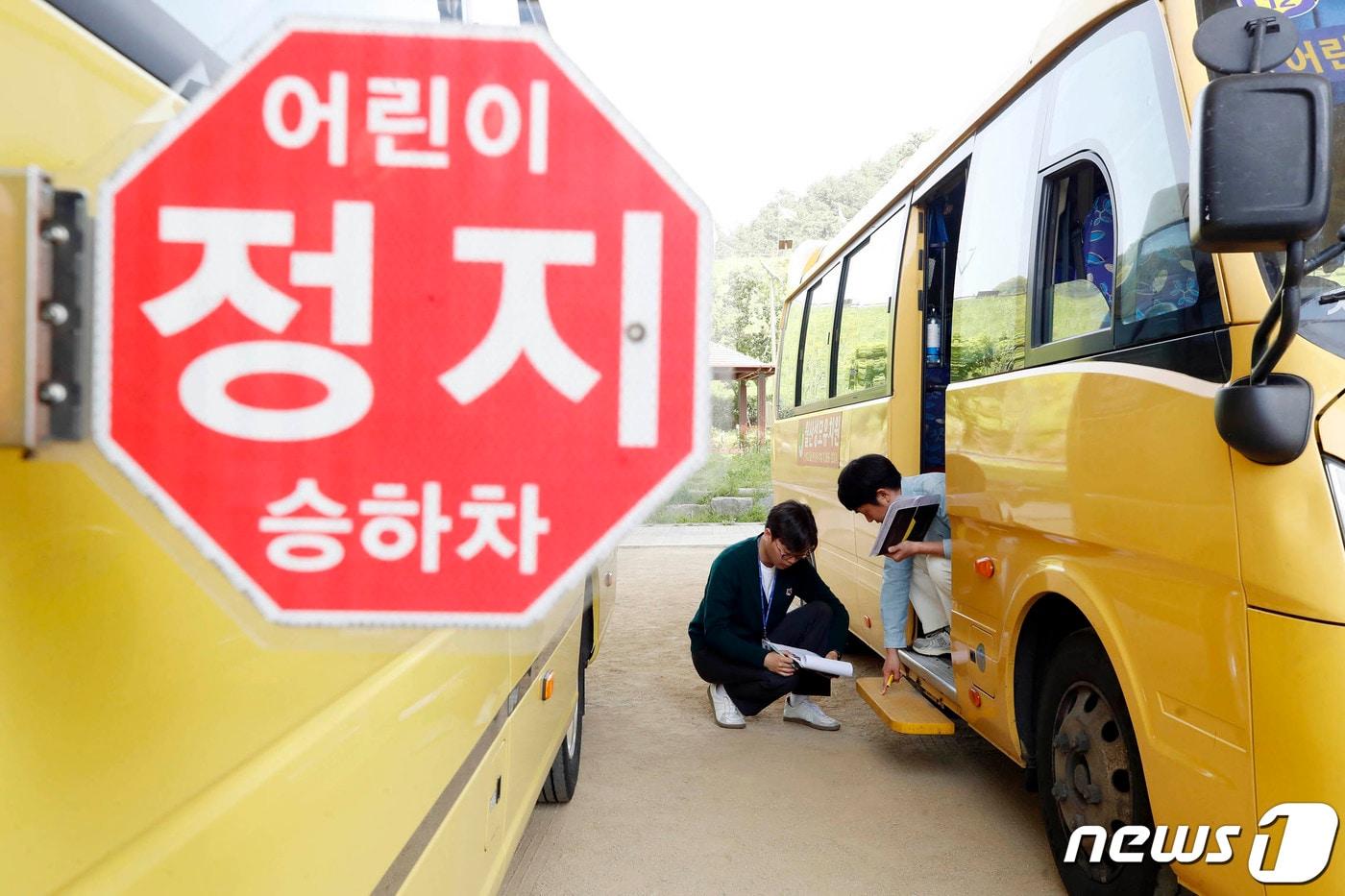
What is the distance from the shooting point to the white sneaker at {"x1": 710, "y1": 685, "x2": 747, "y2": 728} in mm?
4637

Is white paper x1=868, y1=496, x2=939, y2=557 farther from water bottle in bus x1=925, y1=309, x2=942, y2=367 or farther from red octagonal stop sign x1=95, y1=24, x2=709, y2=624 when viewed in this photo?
red octagonal stop sign x1=95, y1=24, x2=709, y2=624

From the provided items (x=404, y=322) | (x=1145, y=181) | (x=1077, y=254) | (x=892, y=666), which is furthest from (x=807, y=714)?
(x=404, y=322)

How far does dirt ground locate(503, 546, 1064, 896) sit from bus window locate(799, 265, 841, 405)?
1999 millimetres

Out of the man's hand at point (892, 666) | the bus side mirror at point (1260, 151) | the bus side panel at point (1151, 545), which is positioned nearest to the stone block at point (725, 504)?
the bus side mirror at point (1260, 151)

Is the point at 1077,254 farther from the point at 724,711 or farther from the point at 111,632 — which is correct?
the point at 724,711

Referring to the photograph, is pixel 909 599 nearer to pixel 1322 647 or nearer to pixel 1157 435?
pixel 1157 435

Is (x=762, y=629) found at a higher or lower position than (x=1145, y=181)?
lower

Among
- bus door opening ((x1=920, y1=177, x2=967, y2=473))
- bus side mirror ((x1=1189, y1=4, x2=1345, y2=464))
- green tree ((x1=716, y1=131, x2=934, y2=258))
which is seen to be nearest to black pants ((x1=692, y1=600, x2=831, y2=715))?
bus door opening ((x1=920, y1=177, x2=967, y2=473))

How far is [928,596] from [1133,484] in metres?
1.99

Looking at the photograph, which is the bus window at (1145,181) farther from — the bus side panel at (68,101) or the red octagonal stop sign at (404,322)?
the bus side panel at (68,101)

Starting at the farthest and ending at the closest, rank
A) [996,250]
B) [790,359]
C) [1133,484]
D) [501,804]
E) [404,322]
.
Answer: [790,359]
[996,250]
[1133,484]
[501,804]
[404,322]

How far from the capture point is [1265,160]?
59.6 inches

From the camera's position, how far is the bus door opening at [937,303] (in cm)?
446

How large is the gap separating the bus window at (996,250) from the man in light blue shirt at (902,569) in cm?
65
